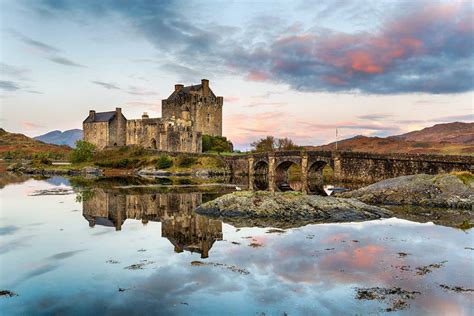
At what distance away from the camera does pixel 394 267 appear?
45.4 ft

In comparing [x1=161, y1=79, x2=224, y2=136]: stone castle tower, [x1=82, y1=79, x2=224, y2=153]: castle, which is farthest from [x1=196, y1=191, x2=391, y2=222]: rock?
[x1=161, y1=79, x2=224, y2=136]: stone castle tower

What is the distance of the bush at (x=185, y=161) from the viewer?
230 ft

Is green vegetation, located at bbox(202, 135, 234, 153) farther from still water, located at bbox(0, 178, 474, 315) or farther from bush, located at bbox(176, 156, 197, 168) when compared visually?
still water, located at bbox(0, 178, 474, 315)

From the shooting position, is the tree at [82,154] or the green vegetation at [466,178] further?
the tree at [82,154]

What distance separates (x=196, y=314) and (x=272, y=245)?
7.31 metres

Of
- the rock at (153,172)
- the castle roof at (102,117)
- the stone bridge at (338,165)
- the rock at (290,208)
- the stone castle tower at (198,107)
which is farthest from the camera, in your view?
the castle roof at (102,117)

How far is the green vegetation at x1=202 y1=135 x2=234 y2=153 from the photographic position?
272 feet

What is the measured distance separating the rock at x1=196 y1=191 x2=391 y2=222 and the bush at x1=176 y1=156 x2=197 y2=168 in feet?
147

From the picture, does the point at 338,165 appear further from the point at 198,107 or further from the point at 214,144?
the point at 198,107

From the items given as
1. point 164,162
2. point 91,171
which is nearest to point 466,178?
point 164,162

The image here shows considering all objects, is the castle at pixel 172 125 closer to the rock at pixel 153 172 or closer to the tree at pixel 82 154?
the tree at pixel 82 154

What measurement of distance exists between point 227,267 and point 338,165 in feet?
133

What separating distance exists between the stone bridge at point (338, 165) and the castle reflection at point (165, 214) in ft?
46.0

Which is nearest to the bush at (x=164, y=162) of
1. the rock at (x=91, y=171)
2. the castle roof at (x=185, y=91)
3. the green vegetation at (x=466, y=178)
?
the rock at (x=91, y=171)
